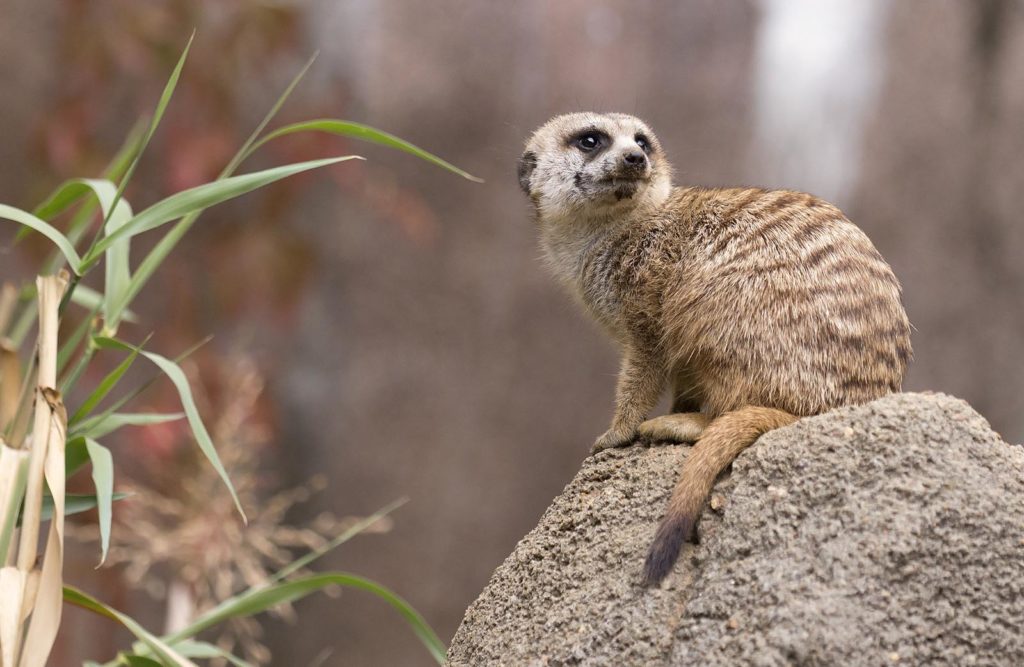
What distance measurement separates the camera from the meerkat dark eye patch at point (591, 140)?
83.9 inches

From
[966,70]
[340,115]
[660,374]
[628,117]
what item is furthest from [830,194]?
[660,374]

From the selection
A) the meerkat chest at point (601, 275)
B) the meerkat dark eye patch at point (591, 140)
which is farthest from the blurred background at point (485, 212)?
the meerkat chest at point (601, 275)

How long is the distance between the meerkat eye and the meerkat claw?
0.62 m

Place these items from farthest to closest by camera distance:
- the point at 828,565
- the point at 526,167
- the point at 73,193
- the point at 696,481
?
the point at 526,167 < the point at 73,193 < the point at 696,481 < the point at 828,565

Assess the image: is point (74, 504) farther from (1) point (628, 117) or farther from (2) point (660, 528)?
(1) point (628, 117)

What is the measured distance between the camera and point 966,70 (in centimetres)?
468

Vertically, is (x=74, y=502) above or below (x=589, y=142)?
below

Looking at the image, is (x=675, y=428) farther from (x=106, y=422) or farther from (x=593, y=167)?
(x=106, y=422)

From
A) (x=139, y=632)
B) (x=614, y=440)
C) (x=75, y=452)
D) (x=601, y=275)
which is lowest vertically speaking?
(x=139, y=632)

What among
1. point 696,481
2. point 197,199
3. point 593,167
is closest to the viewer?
point 696,481

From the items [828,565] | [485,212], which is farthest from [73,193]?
[485,212]

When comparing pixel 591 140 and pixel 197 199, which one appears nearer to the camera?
pixel 197 199

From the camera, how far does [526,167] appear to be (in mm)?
2307

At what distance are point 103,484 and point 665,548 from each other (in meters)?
0.73
